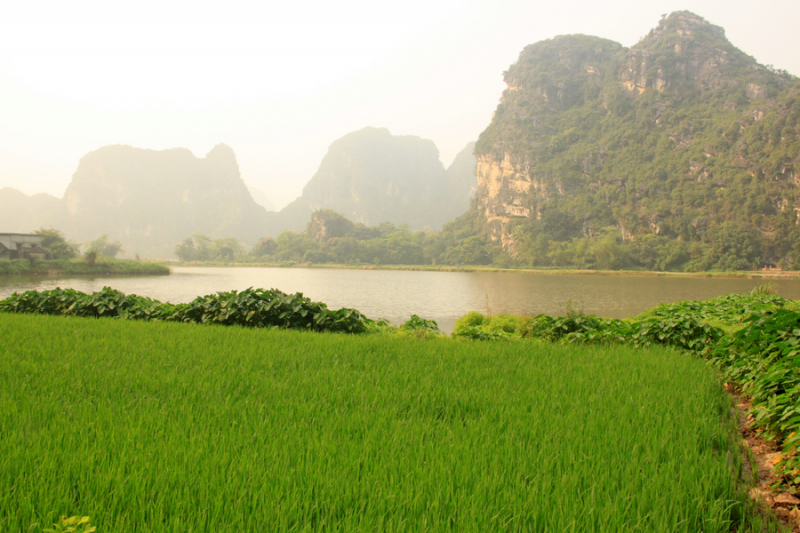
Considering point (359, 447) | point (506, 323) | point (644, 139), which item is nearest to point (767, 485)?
point (359, 447)

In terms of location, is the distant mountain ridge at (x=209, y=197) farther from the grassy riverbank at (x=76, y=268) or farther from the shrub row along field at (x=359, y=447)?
the shrub row along field at (x=359, y=447)

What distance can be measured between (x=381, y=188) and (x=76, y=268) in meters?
151

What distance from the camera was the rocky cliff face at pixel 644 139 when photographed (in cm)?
5481

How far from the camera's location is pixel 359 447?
190 cm

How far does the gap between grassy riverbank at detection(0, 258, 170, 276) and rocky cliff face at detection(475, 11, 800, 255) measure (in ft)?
194

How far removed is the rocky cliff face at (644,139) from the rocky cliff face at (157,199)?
105700mm

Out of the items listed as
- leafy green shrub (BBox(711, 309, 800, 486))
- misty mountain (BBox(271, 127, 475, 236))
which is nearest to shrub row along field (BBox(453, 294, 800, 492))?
leafy green shrub (BBox(711, 309, 800, 486))

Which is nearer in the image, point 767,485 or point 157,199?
point 767,485

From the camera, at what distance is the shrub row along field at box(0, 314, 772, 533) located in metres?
1.41

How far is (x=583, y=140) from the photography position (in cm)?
8081

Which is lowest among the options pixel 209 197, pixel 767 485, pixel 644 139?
pixel 767 485

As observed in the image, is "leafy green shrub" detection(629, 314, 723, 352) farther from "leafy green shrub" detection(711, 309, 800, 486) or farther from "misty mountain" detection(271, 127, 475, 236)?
"misty mountain" detection(271, 127, 475, 236)

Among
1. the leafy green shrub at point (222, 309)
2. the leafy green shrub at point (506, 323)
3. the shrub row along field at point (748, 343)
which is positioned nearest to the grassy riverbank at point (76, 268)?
the leafy green shrub at point (222, 309)

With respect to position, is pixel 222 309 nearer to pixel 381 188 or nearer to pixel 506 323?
pixel 506 323
